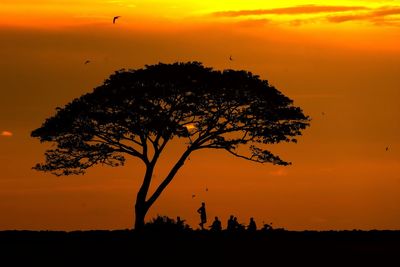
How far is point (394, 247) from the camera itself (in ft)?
184

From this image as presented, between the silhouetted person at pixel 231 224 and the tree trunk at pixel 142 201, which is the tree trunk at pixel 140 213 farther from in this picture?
the silhouetted person at pixel 231 224

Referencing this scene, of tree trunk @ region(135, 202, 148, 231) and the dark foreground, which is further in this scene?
tree trunk @ region(135, 202, 148, 231)

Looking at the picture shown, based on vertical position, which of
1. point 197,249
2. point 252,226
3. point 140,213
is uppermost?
point 140,213

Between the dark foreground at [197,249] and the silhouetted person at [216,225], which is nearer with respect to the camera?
the dark foreground at [197,249]

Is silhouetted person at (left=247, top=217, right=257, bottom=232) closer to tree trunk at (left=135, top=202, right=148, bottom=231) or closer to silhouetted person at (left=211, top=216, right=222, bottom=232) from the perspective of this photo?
silhouetted person at (left=211, top=216, right=222, bottom=232)

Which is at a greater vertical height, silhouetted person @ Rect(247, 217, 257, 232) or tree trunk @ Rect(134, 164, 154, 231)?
tree trunk @ Rect(134, 164, 154, 231)

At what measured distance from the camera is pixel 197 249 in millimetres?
53000

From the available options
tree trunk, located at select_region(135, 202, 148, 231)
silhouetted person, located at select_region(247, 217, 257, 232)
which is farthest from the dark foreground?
tree trunk, located at select_region(135, 202, 148, 231)

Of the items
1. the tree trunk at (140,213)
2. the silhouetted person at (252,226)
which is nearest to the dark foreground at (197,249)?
the silhouetted person at (252,226)

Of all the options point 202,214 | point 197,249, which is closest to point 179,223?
point 202,214

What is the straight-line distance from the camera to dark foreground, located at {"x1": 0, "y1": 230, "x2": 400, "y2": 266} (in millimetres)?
49062

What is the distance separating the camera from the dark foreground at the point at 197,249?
161 feet

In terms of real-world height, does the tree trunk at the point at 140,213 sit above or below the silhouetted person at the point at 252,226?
above

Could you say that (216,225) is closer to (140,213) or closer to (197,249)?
(140,213)
